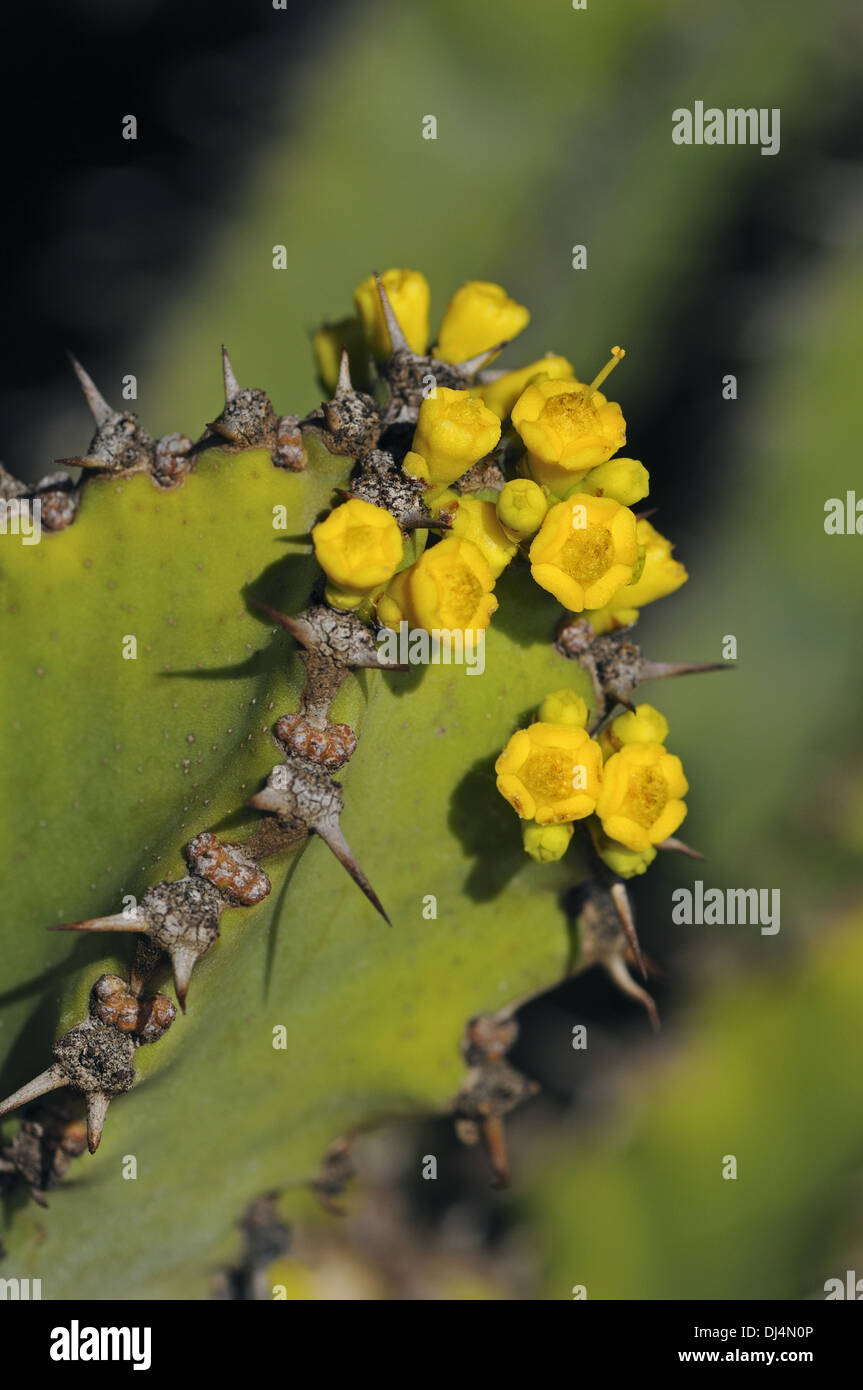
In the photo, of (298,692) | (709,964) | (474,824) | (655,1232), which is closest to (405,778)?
(474,824)

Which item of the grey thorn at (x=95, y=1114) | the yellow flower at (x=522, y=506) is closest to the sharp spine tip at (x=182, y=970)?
the grey thorn at (x=95, y=1114)

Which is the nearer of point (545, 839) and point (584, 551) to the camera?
point (584, 551)

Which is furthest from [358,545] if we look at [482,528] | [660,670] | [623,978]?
[623,978]

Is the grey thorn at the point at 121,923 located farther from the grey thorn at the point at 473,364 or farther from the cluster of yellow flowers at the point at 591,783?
the grey thorn at the point at 473,364

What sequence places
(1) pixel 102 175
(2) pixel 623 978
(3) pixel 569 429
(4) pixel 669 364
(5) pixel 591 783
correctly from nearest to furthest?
(3) pixel 569 429 → (5) pixel 591 783 → (2) pixel 623 978 → (4) pixel 669 364 → (1) pixel 102 175

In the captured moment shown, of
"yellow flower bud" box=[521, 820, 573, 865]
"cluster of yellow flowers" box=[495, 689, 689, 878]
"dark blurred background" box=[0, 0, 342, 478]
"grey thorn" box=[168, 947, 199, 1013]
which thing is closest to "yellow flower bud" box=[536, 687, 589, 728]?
"cluster of yellow flowers" box=[495, 689, 689, 878]

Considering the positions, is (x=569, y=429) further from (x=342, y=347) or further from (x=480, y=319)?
(x=342, y=347)

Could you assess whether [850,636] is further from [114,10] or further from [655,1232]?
[114,10]

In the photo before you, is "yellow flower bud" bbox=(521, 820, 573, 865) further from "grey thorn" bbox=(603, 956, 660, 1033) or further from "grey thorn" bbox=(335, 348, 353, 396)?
"grey thorn" bbox=(335, 348, 353, 396)
